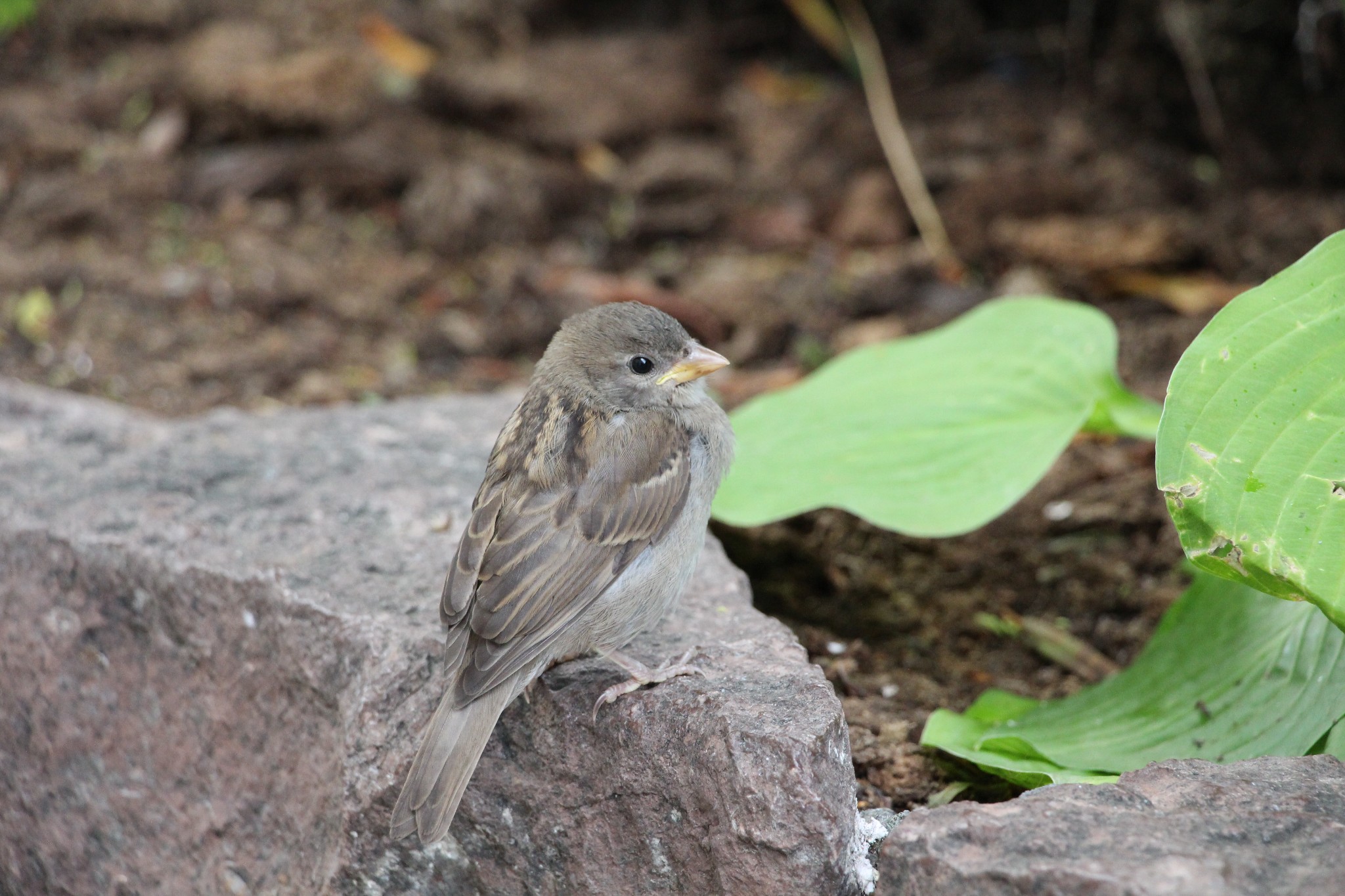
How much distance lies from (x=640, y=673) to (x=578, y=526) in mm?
386

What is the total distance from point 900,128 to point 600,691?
184 inches

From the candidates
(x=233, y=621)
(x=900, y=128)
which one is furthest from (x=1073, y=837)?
(x=900, y=128)

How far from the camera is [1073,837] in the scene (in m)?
2.24

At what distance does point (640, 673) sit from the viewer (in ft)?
9.73

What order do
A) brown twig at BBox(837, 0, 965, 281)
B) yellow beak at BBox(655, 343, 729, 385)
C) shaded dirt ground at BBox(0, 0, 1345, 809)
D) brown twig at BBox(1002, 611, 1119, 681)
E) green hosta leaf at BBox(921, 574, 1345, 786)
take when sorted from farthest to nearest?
brown twig at BBox(837, 0, 965, 281), shaded dirt ground at BBox(0, 0, 1345, 809), brown twig at BBox(1002, 611, 1119, 681), yellow beak at BBox(655, 343, 729, 385), green hosta leaf at BBox(921, 574, 1345, 786)

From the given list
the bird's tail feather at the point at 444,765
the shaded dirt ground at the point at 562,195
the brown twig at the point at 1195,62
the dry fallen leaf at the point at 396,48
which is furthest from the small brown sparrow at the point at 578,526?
the dry fallen leaf at the point at 396,48

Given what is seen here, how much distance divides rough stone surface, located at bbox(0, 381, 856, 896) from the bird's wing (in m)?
0.21

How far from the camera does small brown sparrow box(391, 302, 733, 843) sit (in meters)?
2.78

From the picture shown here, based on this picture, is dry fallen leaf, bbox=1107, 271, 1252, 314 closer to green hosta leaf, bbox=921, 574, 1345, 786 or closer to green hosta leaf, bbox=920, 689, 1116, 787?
green hosta leaf, bbox=921, 574, 1345, 786

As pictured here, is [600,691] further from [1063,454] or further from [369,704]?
[1063,454]

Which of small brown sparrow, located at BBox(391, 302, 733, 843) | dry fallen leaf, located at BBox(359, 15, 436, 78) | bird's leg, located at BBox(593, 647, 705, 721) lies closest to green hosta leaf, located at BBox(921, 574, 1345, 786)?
bird's leg, located at BBox(593, 647, 705, 721)

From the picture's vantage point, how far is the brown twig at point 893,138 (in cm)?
634

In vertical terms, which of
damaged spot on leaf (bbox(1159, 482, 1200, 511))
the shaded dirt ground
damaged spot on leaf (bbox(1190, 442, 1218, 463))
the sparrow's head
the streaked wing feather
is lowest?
the shaded dirt ground

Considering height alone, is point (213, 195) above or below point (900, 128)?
below
